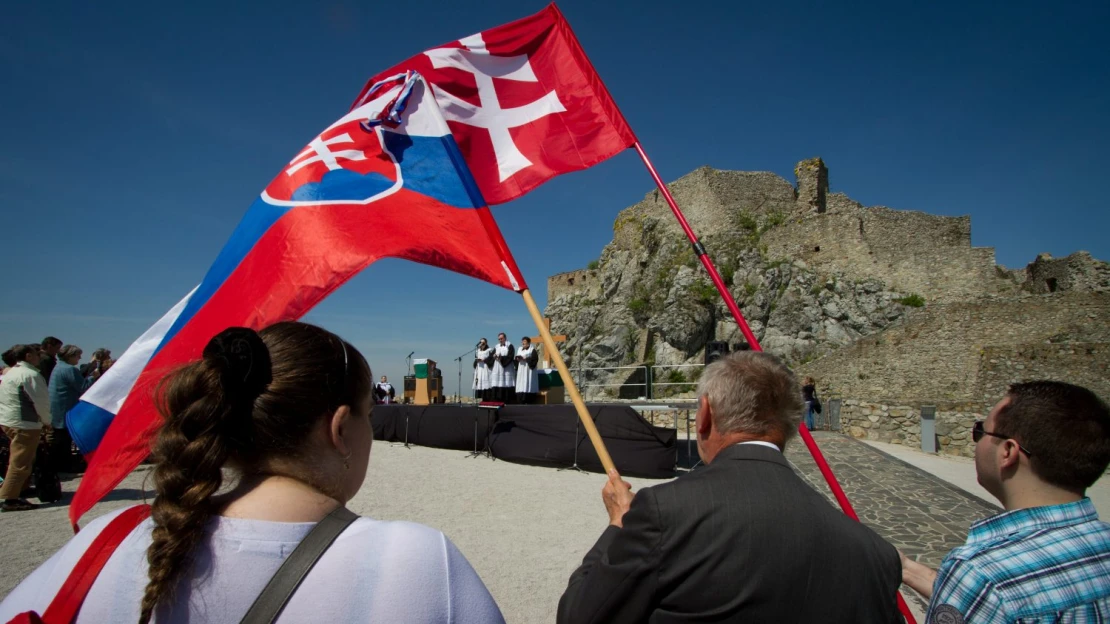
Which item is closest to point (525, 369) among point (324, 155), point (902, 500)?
point (902, 500)

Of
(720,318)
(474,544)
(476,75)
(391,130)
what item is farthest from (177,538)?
(720,318)

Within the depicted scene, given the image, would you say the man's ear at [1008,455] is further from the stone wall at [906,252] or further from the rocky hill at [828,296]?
the stone wall at [906,252]

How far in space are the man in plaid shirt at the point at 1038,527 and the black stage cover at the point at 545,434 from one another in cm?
709

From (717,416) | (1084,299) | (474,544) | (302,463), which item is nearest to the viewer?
(302,463)

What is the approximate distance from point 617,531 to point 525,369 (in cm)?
1281

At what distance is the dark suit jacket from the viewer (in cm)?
129

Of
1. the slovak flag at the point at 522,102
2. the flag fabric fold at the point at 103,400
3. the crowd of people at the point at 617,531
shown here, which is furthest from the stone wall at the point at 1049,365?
the flag fabric fold at the point at 103,400

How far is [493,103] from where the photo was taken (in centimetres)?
405

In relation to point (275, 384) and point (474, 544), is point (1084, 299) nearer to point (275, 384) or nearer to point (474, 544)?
point (474, 544)

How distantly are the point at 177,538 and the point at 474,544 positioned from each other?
4.91 meters

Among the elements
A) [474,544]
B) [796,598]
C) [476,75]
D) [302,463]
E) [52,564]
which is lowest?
[474,544]

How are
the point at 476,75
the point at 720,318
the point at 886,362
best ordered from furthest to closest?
the point at 720,318
the point at 886,362
the point at 476,75

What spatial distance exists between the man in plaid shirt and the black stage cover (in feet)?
23.3

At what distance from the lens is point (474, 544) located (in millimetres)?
5410
